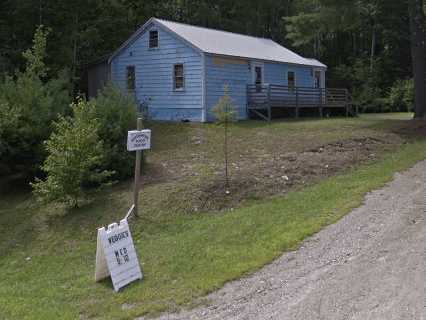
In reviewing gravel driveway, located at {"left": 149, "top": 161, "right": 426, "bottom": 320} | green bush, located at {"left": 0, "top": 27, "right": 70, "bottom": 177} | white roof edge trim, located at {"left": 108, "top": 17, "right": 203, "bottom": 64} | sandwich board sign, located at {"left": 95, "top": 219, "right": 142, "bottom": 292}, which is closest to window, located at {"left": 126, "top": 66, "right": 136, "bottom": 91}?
white roof edge trim, located at {"left": 108, "top": 17, "right": 203, "bottom": 64}

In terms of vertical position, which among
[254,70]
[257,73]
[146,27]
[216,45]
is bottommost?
[257,73]

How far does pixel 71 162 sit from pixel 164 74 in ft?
44.4

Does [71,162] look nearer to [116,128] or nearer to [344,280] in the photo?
[116,128]

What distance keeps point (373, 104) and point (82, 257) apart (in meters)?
33.1

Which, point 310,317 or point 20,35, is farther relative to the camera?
point 20,35

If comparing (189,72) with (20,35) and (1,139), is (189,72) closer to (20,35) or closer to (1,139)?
(20,35)

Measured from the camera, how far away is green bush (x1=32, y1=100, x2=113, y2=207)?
34.2 ft

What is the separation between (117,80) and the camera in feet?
84.0

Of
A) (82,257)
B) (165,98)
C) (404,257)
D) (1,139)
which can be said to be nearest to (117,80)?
(165,98)

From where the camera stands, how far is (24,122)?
1292 centimetres

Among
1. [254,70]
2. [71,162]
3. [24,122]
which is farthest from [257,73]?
[71,162]

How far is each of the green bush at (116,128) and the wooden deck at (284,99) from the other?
10.6 m

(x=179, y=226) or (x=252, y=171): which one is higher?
(x=252, y=171)

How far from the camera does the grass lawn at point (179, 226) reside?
6.16 metres
